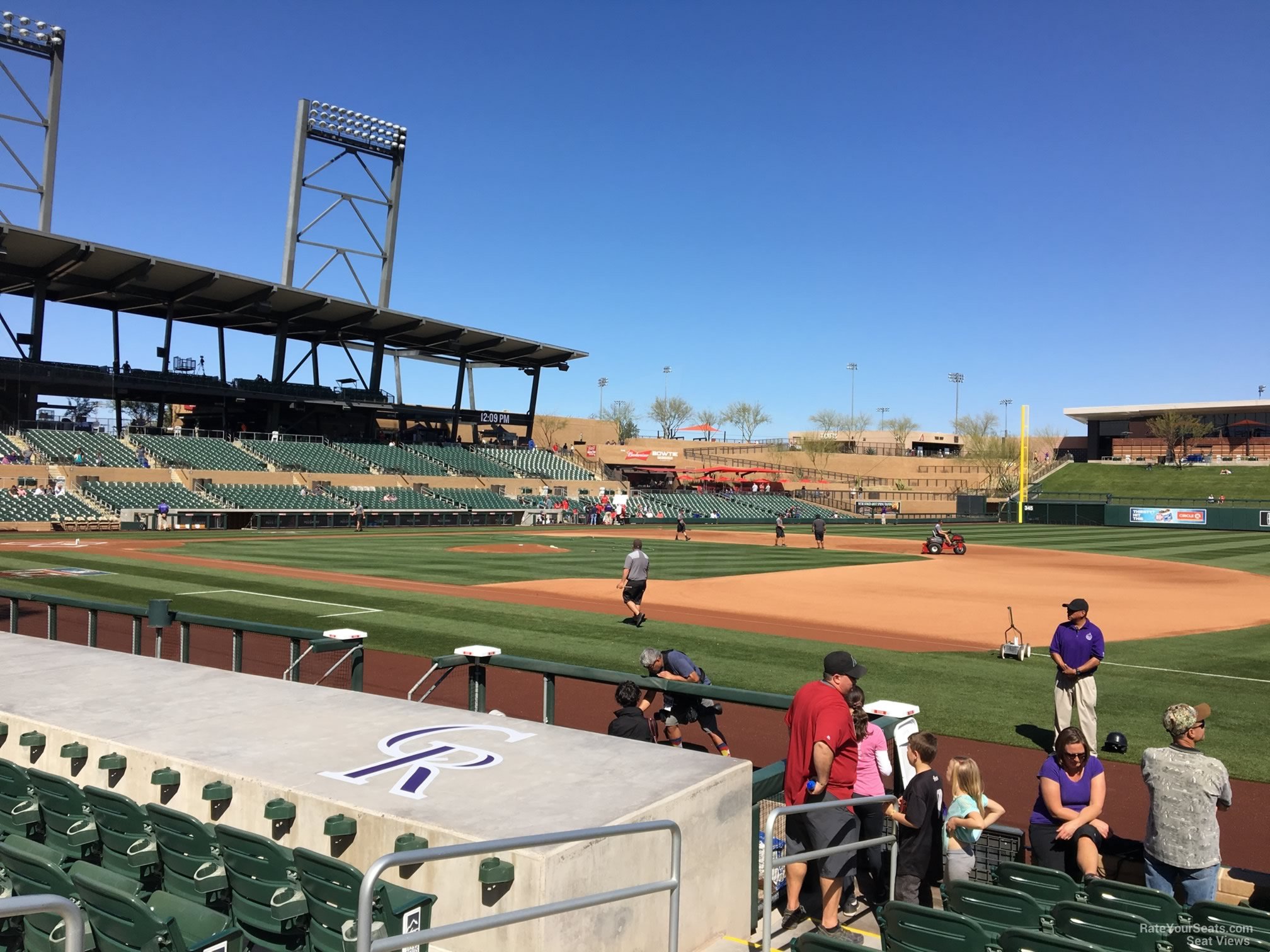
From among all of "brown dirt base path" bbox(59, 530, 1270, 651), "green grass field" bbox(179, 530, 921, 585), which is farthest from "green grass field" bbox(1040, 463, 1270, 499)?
"green grass field" bbox(179, 530, 921, 585)

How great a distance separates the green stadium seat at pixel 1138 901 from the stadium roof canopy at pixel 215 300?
167 feet

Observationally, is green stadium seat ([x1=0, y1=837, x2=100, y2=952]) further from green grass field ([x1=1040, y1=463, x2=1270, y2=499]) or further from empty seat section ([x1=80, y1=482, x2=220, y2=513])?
green grass field ([x1=1040, y1=463, x2=1270, y2=499])

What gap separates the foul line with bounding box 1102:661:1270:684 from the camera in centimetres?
1431

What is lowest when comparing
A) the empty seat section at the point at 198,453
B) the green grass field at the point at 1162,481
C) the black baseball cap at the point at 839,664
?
the black baseball cap at the point at 839,664

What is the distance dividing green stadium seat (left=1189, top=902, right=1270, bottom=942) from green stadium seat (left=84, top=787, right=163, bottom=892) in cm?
525

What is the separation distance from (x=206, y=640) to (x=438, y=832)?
11970 millimetres

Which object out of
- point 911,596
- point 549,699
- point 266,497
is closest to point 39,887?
point 549,699

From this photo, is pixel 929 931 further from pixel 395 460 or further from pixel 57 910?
pixel 395 460

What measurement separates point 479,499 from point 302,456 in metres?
11.1

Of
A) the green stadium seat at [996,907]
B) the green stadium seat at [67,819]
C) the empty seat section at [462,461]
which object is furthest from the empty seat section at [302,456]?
the green stadium seat at [996,907]

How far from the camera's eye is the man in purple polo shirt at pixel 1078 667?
32.8 ft

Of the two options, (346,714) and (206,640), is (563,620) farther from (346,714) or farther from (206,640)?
(346,714)

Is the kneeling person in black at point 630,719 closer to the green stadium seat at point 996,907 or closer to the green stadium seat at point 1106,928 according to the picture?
the green stadium seat at point 996,907

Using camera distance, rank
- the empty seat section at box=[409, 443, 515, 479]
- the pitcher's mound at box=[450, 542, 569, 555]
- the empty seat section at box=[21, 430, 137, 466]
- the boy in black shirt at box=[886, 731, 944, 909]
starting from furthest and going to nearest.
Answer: the empty seat section at box=[409, 443, 515, 479] → the empty seat section at box=[21, 430, 137, 466] → the pitcher's mound at box=[450, 542, 569, 555] → the boy in black shirt at box=[886, 731, 944, 909]
